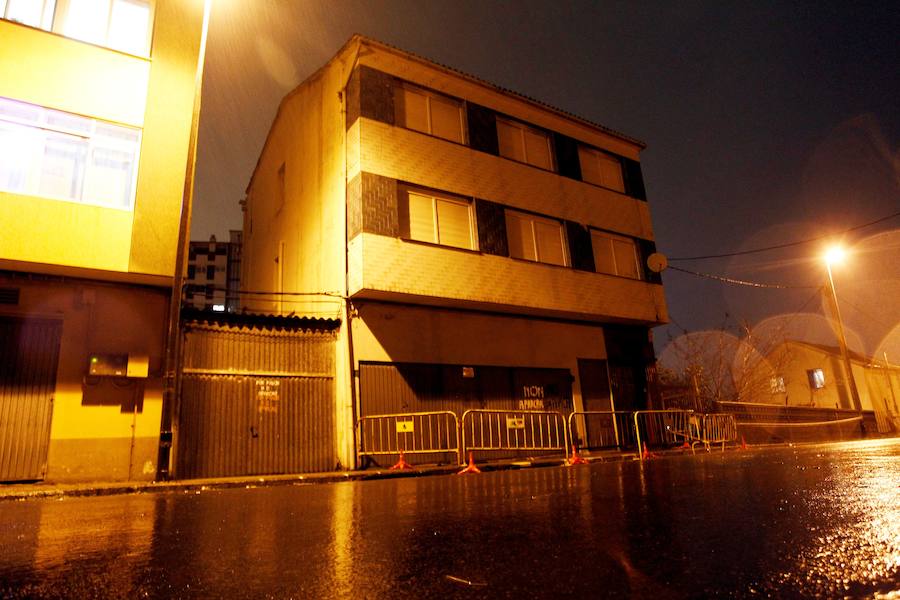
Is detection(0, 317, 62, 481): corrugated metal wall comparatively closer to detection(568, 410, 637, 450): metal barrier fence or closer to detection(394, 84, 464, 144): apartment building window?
detection(394, 84, 464, 144): apartment building window

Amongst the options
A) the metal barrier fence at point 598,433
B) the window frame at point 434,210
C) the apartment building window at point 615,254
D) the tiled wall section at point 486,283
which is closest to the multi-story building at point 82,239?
the tiled wall section at point 486,283

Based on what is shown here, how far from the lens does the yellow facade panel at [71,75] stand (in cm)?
1178

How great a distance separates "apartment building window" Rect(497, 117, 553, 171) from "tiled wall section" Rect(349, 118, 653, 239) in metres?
0.59

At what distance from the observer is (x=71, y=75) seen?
487 inches

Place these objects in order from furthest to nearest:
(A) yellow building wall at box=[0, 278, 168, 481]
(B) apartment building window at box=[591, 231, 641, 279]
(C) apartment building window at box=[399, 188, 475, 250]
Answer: (B) apartment building window at box=[591, 231, 641, 279] → (C) apartment building window at box=[399, 188, 475, 250] → (A) yellow building wall at box=[0, 278, 168, 481]

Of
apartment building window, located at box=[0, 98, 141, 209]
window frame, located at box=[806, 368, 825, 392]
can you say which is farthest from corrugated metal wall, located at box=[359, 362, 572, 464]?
window frame, located at box=[806, 368, 825, 392]

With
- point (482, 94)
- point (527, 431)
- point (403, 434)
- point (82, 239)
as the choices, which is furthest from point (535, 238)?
point (82, 239)

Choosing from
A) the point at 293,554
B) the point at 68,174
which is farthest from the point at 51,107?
the point at 293,554

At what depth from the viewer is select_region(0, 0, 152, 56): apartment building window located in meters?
12.4

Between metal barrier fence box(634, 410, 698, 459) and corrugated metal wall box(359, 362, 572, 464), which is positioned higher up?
corrugated metal wall box(359, 362, 572, 464)

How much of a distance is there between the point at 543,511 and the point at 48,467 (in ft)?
38.4

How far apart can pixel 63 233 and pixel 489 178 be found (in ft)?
38.3

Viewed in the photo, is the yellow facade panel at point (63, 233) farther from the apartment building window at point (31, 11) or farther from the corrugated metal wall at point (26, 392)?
the apartment building window at point (31, 11)

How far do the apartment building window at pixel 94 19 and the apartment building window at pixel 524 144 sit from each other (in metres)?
10.8
